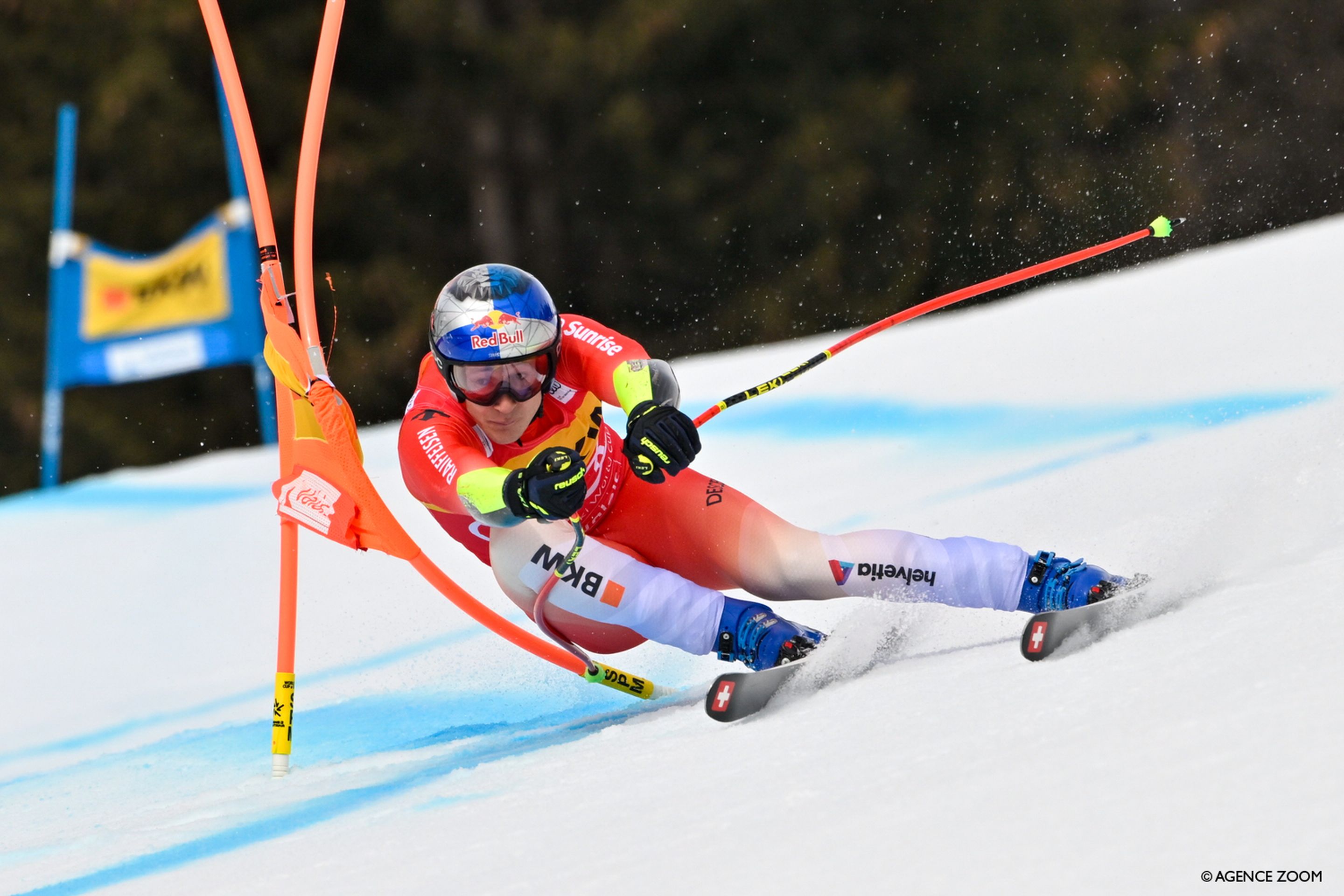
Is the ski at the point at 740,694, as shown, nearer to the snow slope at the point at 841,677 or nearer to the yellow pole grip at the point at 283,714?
the snow slope at the point at 841,677

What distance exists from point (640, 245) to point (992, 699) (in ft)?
42.1

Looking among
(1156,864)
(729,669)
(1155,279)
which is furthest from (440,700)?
(1155,279)

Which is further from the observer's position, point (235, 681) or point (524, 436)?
point (235, 681)

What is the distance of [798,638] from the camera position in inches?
135

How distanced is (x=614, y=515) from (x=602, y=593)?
41 centimetres

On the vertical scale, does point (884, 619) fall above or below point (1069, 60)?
below

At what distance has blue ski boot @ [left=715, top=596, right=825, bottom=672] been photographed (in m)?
3.42

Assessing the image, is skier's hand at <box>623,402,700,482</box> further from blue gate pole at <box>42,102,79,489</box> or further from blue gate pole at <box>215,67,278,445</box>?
blue gate pole at <box>42,102,79,489</box>

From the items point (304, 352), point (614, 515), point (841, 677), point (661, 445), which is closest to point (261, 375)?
point (304, 352)

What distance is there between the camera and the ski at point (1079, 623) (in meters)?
2.95

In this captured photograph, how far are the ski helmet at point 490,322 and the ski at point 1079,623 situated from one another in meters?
1.28

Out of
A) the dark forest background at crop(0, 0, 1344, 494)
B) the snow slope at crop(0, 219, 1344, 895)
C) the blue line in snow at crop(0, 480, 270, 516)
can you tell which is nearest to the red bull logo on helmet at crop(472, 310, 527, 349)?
the snow slope at crop(0, 219, 1344, 895)

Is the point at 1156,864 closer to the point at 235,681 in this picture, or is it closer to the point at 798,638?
the point at 798,638

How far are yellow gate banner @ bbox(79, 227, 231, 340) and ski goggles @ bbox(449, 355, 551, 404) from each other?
5547 millimetres
